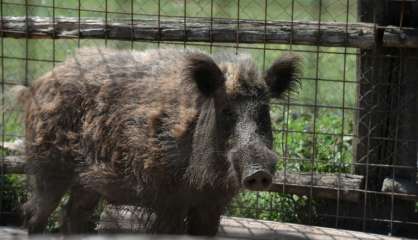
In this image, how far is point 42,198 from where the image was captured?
6391 millimetres

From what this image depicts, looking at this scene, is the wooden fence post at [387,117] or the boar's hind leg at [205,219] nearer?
the boar's hind leg at [205,219]

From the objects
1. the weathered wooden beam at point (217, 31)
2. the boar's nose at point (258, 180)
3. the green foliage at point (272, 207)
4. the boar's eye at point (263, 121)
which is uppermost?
the weathered wooden beam at point (217, 31)

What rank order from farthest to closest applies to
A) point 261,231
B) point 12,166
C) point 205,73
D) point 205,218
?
point 12,166 < point 261,231 < point 205,218 < point 205,73

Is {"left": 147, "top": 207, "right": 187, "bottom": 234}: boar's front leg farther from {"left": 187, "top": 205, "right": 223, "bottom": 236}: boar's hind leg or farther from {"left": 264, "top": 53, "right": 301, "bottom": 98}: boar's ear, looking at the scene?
{"left": 264, "top": 53, "right": 301, "bottom": 98}: boar's ear

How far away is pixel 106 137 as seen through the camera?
5977 millimetres

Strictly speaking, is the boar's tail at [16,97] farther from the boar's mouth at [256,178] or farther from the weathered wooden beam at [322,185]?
the boar's mouth at [256,178]

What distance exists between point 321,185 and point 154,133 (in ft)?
6.36

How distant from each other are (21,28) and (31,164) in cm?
140

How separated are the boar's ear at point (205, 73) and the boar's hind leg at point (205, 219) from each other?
0.93m

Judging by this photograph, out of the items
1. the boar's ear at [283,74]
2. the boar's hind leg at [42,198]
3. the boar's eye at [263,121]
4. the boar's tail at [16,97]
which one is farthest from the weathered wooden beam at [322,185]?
the boar's tail at [16,97]

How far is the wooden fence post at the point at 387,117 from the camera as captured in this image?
6555 mm

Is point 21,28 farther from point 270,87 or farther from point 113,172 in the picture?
point 270,87

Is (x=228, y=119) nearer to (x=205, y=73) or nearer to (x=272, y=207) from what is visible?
(x=205, y=73)

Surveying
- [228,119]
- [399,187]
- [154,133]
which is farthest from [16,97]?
[399,187]
